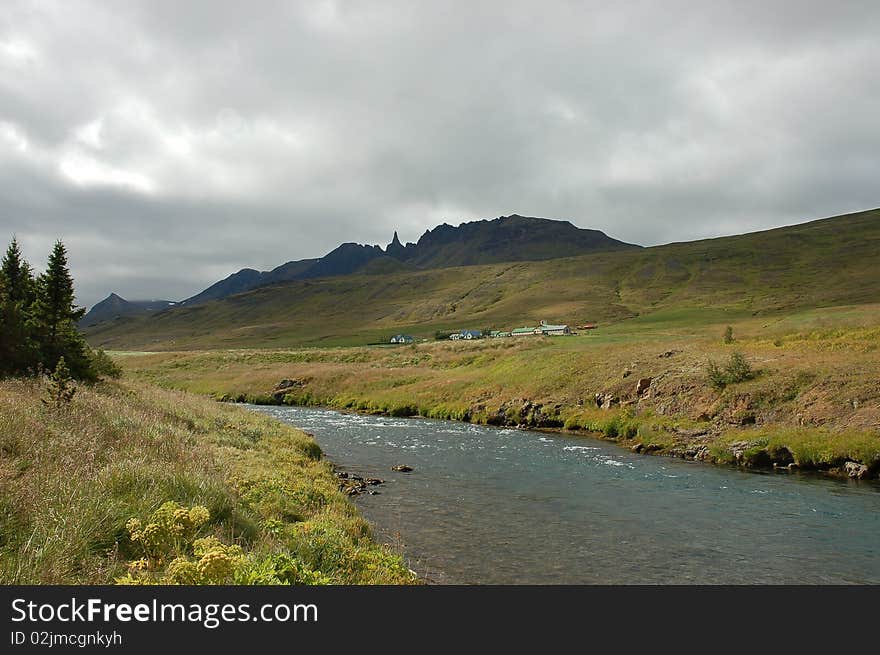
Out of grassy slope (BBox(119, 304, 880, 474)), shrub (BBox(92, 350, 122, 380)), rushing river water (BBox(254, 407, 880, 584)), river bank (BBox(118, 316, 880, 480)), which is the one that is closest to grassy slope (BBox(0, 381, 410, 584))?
rushing river water (BBox(254, 407, 880, 584))

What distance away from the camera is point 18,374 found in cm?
2455

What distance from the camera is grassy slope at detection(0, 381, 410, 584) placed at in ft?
24.5

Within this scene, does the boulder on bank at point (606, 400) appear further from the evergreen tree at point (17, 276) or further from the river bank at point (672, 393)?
the evergreen tree at point (17, 276)

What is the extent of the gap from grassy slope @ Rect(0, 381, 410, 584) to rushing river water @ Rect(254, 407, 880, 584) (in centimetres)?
295

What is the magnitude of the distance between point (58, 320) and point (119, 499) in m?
26.4

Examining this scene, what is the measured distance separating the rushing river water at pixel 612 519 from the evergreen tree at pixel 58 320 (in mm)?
14841

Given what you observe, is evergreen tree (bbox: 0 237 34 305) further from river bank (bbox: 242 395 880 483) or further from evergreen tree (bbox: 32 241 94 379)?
river bank (bbox: 242 395 880 483)

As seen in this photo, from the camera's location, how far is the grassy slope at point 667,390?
2919 centimetres

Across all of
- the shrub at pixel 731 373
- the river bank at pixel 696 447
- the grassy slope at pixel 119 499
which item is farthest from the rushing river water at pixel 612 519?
the shrub at pixel 731 373

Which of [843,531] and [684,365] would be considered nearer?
[843,531]

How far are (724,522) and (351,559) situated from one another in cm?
1390

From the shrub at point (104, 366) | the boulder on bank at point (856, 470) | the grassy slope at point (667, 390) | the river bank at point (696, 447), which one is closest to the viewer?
the boulder on bank at point (856, 470)
